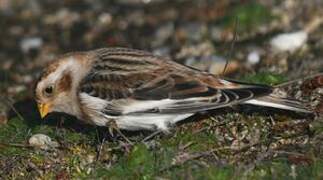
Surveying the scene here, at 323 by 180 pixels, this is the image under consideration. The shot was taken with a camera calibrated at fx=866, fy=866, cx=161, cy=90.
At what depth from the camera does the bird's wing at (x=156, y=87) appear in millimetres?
6832

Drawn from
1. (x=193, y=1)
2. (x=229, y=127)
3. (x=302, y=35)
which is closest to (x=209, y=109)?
(x=229, y=127)

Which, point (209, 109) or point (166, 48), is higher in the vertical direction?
point (209, 109)

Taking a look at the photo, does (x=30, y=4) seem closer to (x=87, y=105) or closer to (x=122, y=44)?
(x=122, y=44)

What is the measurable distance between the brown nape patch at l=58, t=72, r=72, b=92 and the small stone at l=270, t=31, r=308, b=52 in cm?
323

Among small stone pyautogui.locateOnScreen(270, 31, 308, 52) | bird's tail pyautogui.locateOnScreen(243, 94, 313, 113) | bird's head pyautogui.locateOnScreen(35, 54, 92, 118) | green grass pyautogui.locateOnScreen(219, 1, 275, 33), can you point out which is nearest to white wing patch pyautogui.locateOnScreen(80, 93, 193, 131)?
bird's head pyautogui.locateOnScreen(35, 54, 92, 118)

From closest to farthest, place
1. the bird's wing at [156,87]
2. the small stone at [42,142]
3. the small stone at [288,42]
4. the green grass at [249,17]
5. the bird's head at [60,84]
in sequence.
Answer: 1. the bird's wing at [156,87]
2. the small stone at [42,142]
3. the bird's head at [60,84]
4. the small stone at [288,42]
5. the green grass at [249,17]

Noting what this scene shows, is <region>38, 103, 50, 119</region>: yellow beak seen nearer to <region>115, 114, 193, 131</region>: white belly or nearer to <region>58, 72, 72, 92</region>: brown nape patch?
<region>58, 72, 72, 92</region>: brown nape patch

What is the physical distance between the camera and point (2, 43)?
479 inches

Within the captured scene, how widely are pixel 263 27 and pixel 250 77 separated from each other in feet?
9.78

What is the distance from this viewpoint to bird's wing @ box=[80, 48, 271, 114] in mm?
6832

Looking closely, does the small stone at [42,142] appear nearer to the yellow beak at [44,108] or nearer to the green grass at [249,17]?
the yellow beak at [44,108]

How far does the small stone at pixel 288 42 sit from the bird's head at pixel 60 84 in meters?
3.13

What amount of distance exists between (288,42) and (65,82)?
3.41m

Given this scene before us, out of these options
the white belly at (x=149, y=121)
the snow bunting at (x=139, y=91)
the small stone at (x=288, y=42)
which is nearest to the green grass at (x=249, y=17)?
Answer: the small stone at (x=288, y=42)
